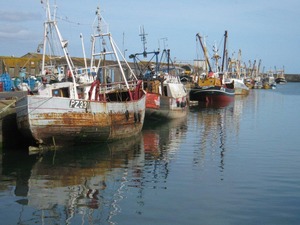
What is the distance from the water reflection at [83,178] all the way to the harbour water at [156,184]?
1.1 inches

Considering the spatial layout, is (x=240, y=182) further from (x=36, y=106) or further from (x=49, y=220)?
(x=36, y=106)

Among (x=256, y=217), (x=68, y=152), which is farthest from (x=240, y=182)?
(x=68, y=152)

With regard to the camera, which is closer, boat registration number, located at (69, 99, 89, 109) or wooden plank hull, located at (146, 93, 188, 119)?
boat registration number, located at (69, 99, 89, 109)

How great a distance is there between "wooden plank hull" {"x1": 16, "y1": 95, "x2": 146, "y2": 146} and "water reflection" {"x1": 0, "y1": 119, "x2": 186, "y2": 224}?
26.4 inches

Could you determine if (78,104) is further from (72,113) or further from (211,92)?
(211,92)

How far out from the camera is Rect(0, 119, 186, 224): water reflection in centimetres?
1100

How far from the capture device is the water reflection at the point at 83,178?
36.1ft

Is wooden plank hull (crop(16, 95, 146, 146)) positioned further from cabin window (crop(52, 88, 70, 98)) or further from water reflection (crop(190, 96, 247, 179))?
water reflection (crop(190, 96, 247, 179))

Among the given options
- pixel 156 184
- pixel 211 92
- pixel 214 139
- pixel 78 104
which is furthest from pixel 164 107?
pixel 211 92

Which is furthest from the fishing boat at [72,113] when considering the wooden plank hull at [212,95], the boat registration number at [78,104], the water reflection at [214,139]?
the wooden plank hull at [212,95]

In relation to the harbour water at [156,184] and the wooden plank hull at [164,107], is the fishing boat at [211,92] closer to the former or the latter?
the wooden plank hull at [164,107]

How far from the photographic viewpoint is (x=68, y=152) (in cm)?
1902

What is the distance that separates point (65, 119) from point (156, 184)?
20.7 ft

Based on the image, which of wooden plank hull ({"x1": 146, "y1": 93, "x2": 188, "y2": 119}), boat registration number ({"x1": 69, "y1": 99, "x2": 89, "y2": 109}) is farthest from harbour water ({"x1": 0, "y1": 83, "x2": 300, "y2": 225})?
wooden plank hull ({"x1": 146, "y1": 93, "x2": 188, "y2": 119})
